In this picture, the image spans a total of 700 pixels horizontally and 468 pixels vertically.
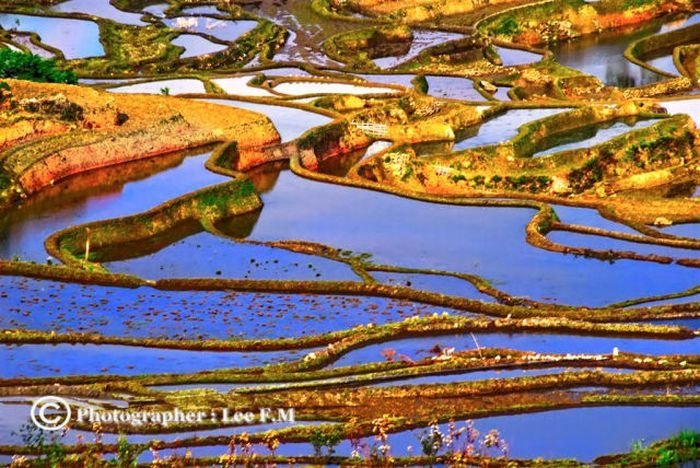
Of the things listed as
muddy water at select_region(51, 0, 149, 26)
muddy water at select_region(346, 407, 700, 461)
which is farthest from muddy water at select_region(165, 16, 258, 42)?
muddy water at select_region(346, 407, 700, 461)

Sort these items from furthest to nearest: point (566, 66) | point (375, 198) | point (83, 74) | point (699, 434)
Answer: point (566, 66) → point (83, 74) → point (375, 198) → point (699, 434)

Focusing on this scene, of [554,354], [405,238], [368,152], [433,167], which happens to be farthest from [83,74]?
[554,354]

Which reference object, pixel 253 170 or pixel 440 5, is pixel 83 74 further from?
pixel 440 5

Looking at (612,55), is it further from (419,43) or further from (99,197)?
(99,197)

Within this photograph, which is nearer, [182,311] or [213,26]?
[182,311]

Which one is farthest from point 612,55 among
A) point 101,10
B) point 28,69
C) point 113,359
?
point 113,359

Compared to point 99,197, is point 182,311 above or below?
above
